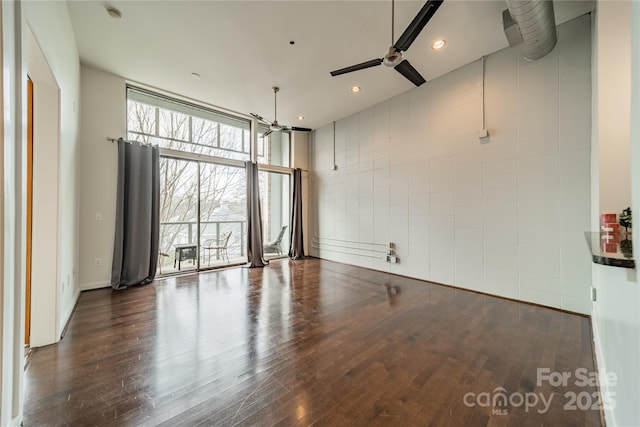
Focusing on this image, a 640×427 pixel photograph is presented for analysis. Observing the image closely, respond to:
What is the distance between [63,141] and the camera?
244 cm

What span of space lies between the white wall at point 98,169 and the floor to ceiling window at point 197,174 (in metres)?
0.39

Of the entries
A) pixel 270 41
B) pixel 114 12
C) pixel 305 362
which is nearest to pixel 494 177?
pixel 305 362

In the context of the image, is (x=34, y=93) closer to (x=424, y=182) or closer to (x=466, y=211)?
(x=424, y=182)

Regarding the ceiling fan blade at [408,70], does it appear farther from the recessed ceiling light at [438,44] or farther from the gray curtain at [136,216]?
the gray curtain at [136,216]

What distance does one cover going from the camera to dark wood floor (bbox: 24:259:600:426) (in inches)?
56.4

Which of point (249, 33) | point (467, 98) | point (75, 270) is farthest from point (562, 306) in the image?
point (75, 270)

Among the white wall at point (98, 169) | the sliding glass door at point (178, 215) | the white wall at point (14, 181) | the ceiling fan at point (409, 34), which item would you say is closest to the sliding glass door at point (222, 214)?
the sliding glass door at point (178, 215)

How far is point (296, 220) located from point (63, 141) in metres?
4.51

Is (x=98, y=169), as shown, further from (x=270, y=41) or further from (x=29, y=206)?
(x=270, y=41)

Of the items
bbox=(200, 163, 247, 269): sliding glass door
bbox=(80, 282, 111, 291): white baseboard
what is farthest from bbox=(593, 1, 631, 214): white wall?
bbox=(80, 282, 111, 291): white baseboard

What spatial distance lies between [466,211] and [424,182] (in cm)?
85

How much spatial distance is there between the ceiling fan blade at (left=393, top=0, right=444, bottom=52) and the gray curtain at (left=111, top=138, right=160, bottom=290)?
13.8 feet

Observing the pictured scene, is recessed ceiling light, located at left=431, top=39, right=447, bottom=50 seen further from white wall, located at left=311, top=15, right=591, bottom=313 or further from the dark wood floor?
the dark wood floor

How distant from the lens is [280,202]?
677 cm
